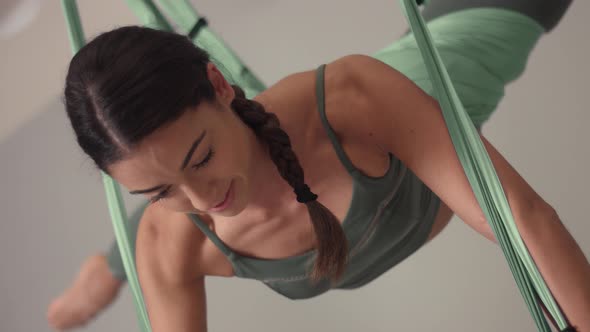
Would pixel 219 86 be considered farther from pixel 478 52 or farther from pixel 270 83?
pixel 270 83

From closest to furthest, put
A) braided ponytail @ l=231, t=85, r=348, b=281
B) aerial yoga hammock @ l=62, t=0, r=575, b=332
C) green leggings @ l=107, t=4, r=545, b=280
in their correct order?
1. aerial yoga hammock @ l=62, t=0, r=575, b=332
2. braided ponytail @ l=231, t=85, r=348, b=281
3. green leggings @ l=107, t=4, r=545, b=280

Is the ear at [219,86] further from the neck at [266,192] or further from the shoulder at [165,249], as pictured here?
the shoulder at [165,249]

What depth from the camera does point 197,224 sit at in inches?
22.4

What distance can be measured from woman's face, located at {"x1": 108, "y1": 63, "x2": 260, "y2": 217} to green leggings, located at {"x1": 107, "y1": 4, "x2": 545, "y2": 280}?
0.21 m

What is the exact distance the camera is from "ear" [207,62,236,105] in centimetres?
46

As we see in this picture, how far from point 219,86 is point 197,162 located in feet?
0.22

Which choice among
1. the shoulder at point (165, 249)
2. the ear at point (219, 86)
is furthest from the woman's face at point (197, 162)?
the shoulder at point (165, 249)

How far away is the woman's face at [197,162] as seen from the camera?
1.35ft

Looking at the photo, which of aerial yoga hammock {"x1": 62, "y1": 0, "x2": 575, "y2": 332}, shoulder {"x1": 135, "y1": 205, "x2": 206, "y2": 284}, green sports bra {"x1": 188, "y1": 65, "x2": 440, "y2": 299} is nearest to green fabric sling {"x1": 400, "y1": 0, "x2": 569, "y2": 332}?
aerial yoga hammock {"x1": 62, "y1": 0, "x2": 575, "y2": 332}

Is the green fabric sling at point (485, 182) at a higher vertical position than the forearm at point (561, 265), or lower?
higher

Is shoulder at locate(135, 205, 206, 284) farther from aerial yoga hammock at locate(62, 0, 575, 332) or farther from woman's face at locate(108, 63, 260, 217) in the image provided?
aerial yoga hammock at locate(62, 0, 575, 332)

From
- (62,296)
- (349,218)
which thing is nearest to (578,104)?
(349,218)

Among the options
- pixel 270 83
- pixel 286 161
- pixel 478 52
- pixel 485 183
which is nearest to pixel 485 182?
pixel 485 183

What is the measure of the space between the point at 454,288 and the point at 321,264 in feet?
0.84
